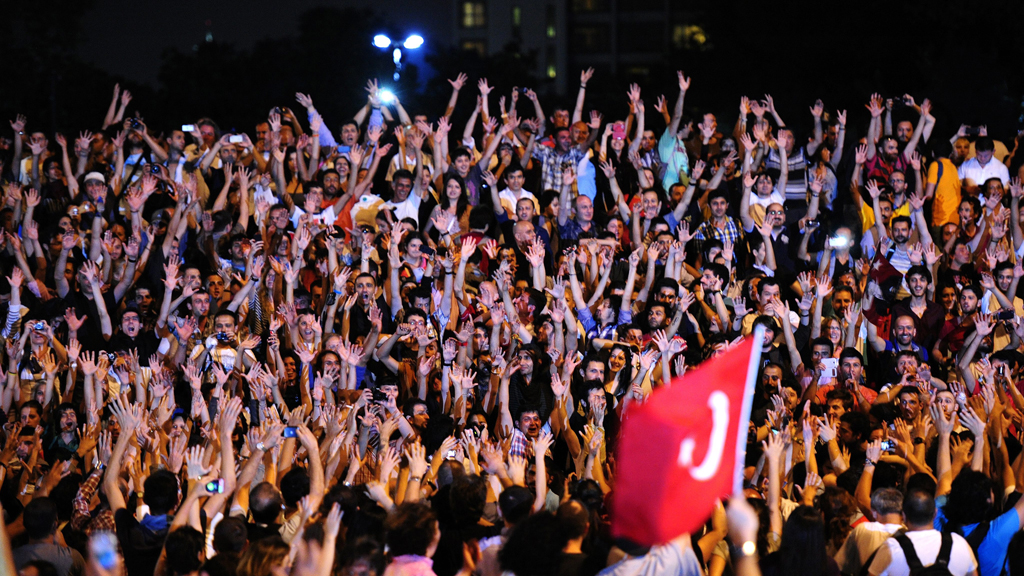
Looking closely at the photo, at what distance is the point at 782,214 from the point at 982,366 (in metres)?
3.49

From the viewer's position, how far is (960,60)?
86.7 ft

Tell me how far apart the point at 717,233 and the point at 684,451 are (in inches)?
311

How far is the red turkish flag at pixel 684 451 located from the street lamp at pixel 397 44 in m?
11.9

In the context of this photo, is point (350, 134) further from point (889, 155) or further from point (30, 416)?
point (889, 155)

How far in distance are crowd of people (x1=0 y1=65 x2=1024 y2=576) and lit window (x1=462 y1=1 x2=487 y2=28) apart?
81170 millimetres

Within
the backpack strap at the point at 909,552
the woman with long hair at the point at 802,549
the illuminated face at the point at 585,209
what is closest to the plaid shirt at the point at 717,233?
the illuminated face at the point at 585,209

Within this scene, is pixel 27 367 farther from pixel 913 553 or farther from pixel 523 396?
pixel 913 553

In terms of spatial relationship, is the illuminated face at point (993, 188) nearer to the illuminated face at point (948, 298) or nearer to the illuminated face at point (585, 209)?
the illuminated face at point (948, 298)

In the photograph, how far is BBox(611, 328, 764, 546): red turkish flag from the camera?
174 inches

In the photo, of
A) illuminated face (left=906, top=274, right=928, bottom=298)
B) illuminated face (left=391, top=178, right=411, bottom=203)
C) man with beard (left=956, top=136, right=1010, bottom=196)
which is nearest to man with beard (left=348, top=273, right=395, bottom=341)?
illuminated face (left=391, top=178, right=411, bottom=203)

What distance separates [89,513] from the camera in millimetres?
6883

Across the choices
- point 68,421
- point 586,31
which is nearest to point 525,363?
point 68,421

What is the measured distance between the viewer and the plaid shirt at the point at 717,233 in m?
12.1

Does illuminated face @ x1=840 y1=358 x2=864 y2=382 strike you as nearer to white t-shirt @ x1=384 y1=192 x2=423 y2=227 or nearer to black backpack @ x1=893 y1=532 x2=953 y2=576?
black backpack @ x1=893 y1=532 x2=953 y2=576
